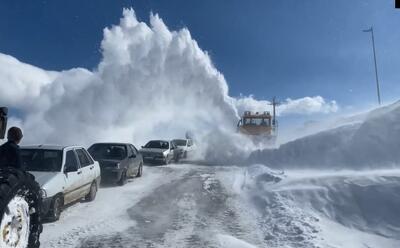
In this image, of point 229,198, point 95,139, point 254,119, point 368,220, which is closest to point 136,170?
point 229,198

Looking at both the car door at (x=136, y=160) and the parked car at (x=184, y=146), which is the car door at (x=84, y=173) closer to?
the car door at (x=136, y=160)

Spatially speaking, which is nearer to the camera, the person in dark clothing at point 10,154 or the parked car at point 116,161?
the person in dark clothing at point 10,154

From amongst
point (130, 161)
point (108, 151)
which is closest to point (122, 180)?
point (130, 161)

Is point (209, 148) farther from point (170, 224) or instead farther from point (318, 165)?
point (170, 224)

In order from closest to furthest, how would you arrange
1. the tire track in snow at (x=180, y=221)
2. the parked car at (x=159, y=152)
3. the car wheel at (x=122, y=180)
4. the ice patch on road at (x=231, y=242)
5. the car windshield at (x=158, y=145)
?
the ice patch on road at (x=231, y=242), the tire track in snow at (x=180, y=221), the car wheel at (x=122, y=180), the parked car at (x=159, y=152), the car windshield at (x=158, y=145)

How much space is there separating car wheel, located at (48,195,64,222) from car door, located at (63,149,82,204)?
0.74 feet

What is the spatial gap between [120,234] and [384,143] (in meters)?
10.0

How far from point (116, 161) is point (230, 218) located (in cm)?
600

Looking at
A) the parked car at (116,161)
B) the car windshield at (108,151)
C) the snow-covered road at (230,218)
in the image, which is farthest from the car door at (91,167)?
the car windshield at (108,151)

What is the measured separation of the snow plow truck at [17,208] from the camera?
12.4ft

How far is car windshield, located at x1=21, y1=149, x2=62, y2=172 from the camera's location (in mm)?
8367

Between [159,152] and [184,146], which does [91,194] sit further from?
[184,146]

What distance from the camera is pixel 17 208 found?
4051 mm

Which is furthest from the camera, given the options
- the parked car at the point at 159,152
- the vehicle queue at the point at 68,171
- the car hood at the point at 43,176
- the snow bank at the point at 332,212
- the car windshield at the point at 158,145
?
the car windshield at the point at 158,145
